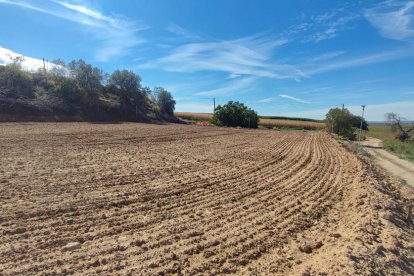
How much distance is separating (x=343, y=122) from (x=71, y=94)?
4257 cm

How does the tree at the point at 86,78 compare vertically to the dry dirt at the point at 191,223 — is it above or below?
above

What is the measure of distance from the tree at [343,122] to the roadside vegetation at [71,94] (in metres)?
31.0

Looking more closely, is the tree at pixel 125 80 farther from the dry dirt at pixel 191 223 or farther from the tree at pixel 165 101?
the dry dirt at pixel 191 223

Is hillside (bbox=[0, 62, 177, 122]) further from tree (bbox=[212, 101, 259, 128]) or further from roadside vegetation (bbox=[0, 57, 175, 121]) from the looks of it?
tree (bbox=[212, 101, 259, 128])

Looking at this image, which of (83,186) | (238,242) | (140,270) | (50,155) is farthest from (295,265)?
(50,155)

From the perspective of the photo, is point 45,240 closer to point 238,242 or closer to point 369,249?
point 238,242

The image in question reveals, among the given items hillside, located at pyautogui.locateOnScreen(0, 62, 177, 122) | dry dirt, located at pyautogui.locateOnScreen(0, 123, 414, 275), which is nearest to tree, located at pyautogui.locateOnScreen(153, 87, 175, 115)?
hillside, located at pyautogui.locateOnScreen(0, 62, 177, 122)

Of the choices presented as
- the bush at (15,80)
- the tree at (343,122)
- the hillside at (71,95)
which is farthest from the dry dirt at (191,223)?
the tree at (343,122)

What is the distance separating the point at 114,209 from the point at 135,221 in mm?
820

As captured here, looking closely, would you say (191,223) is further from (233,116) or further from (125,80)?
(233,116)

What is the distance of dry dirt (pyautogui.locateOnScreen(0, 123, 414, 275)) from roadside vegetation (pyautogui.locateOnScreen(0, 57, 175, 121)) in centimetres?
2500

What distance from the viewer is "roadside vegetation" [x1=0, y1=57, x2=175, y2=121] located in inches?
1245

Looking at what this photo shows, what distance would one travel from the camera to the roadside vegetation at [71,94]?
104 feet

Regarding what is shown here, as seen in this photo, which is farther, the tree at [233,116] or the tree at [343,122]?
the tree at [233,116]
